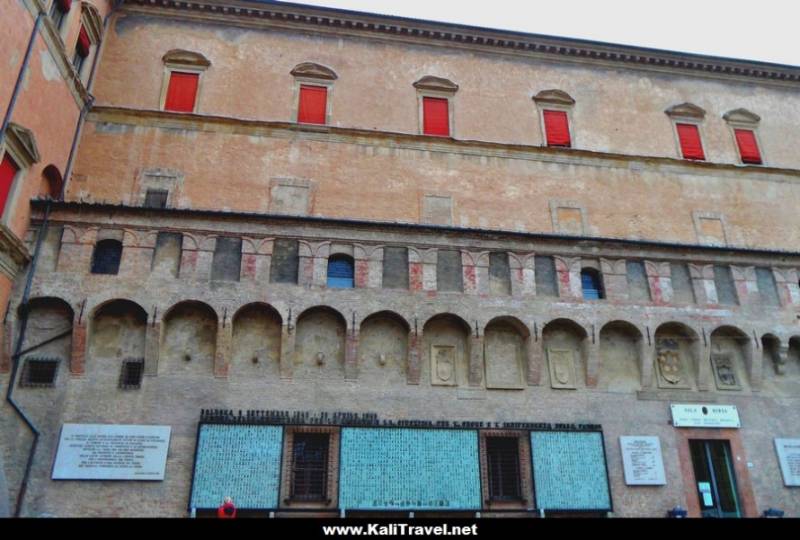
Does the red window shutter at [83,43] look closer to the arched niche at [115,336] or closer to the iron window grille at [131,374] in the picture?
the arched niche at [115,336]

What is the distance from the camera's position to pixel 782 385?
54.0 ft

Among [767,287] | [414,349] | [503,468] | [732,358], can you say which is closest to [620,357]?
[732,358]

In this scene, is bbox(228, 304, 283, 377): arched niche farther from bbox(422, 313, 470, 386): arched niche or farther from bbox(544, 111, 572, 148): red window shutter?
bbox(544, 111, 572, 148): red window shutter

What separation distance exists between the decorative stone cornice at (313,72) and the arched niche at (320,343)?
27.6 feet

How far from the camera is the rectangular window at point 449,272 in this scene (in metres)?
15.4

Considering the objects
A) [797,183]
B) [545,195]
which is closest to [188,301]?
[545,195]

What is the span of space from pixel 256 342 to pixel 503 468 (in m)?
6.86

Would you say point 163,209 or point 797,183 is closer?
point 163,209

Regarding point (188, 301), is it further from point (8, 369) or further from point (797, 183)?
point (797, 183)

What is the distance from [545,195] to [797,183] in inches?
374

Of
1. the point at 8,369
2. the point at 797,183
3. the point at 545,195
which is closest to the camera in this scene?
the point at 8,369

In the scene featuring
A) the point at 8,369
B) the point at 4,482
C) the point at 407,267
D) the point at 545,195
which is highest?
the point at 545,195

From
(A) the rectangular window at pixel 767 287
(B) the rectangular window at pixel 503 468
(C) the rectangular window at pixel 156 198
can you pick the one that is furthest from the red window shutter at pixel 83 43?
(A) the rectangular window at pixel 767 287

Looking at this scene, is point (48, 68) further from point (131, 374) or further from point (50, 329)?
point (131, 374)
